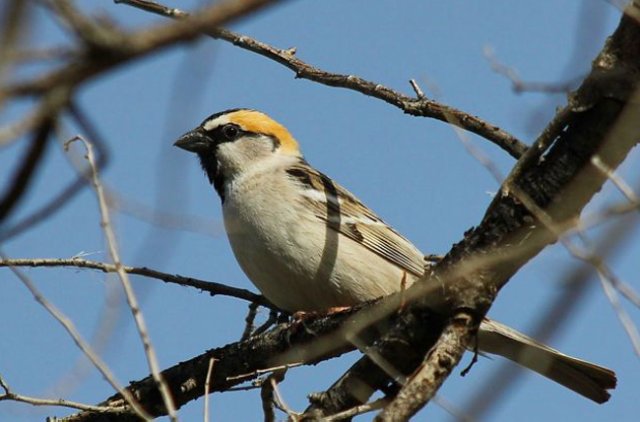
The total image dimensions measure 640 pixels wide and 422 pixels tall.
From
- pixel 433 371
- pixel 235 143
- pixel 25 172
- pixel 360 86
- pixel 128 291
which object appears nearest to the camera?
pixel 25 172

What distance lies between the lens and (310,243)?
21.3ft

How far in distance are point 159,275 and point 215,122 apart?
271 cm

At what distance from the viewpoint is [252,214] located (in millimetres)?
6691

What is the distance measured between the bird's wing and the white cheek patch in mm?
829

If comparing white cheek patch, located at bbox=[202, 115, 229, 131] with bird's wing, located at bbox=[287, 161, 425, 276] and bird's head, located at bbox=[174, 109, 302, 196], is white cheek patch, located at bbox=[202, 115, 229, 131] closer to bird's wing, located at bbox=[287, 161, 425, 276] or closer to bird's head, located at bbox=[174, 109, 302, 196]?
bird's head, located at bbox=[174, 109, 302, 196]

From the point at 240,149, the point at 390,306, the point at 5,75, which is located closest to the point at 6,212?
the point at 5,75

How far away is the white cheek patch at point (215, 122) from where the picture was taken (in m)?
7.89

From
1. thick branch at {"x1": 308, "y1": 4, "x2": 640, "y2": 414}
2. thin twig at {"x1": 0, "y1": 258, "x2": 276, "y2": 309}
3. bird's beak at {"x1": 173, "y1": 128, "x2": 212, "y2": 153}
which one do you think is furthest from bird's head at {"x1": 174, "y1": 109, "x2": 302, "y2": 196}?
thick branch at {"x1": 308, "y1": 4, "x2": 640, "y2": 414}

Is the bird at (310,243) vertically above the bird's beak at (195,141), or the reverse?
the bird's beak at (195,141)

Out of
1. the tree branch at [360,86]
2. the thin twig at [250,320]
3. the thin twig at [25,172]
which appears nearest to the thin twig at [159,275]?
the thin twig at [250,320]

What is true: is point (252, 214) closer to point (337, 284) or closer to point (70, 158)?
point (337, 284)

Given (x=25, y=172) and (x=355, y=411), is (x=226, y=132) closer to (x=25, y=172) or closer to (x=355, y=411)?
(x=355, y=411)

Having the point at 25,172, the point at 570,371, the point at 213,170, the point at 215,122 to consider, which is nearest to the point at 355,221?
the point at 213,170

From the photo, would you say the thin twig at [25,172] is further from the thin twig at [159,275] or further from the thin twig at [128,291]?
the thin twig at [159,275]
